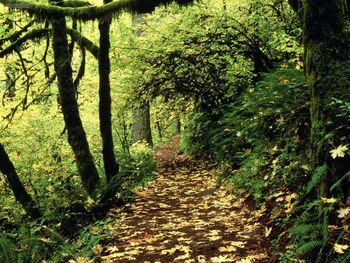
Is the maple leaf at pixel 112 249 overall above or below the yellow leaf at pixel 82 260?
below

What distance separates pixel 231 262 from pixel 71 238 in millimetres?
3685

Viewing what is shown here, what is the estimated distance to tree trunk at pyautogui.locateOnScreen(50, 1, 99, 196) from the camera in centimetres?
809

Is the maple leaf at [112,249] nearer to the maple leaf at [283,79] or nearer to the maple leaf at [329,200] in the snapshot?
the maple leaf at [329,200]

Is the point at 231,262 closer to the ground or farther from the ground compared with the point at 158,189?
farther from the ground

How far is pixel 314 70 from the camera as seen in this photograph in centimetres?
391

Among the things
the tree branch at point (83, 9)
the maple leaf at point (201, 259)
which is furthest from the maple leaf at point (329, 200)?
the tree branch at point (83, 9)

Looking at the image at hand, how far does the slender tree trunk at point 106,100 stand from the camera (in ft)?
26.6

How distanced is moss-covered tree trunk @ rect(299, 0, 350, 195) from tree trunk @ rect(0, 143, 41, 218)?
5.65m

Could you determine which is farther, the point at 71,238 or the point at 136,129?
the point at 136,129

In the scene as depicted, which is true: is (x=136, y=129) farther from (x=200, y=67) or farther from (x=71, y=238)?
(x=71, y=238)

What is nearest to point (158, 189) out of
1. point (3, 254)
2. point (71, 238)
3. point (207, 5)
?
point (71, 238)

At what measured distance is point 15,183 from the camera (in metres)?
7.39

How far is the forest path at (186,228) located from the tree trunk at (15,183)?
1.63 m

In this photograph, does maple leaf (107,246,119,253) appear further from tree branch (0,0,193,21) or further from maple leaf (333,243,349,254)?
tree branch (0,0,193,21)
